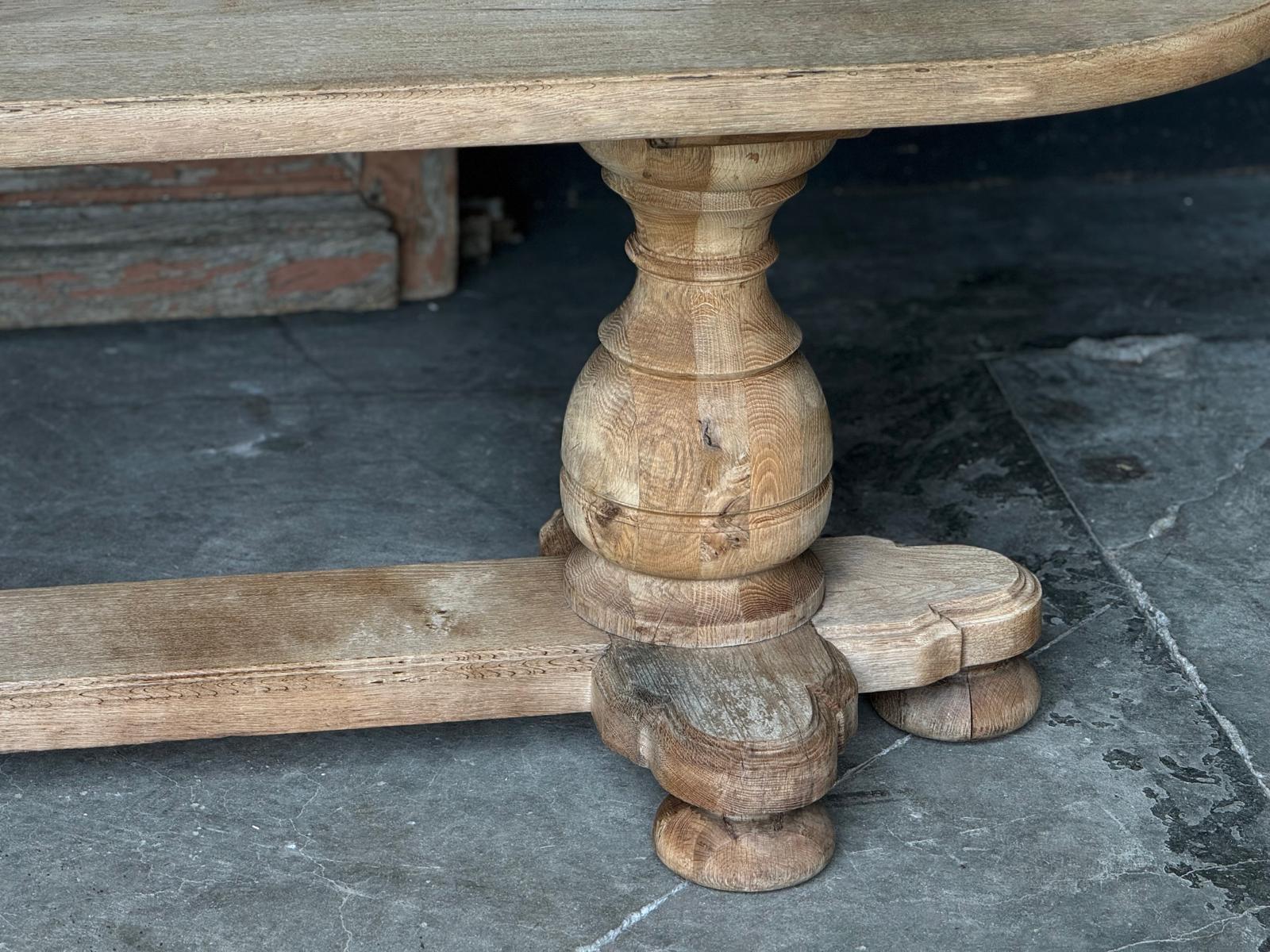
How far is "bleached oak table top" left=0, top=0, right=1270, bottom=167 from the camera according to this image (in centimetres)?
129

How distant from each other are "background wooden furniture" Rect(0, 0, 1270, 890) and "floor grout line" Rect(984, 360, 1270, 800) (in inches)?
9.0

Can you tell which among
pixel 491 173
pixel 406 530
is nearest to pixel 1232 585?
pixel 406 530

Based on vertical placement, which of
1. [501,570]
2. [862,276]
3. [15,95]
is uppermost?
[15,95]

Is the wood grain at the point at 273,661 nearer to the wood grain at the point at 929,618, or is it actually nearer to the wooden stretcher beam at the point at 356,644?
the wooden stretcher beam at the point at 356,644

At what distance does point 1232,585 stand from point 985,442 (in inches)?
19.6

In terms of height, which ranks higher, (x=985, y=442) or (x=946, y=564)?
(x=946, y=564)

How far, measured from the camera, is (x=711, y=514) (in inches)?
64.4

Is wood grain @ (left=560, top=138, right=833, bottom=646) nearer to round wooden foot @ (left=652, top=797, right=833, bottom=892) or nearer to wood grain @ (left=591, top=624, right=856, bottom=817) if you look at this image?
wood grain @ (left=591, top=624, right=856, bottom=817)

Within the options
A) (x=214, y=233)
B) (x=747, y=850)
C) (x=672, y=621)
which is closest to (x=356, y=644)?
(x=672, y=621)

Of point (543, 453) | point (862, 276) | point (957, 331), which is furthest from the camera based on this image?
point (862, 276)

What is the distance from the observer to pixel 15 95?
1290 mm

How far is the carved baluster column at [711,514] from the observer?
1556mm

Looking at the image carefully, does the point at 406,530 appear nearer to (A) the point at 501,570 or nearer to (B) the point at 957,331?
(A) the point at 501,570

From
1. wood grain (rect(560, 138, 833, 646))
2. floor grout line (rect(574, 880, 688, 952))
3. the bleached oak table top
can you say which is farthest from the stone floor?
the bleached oak table top
